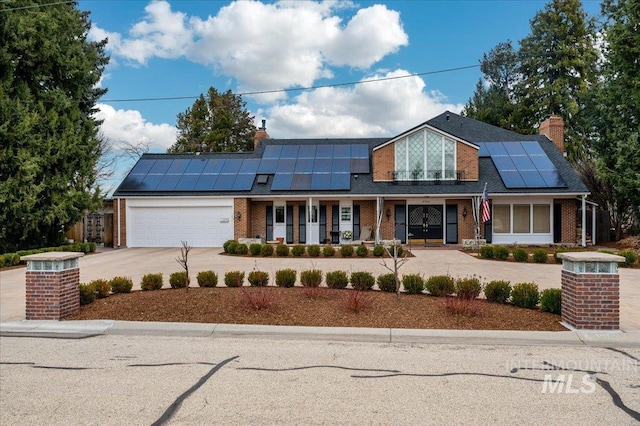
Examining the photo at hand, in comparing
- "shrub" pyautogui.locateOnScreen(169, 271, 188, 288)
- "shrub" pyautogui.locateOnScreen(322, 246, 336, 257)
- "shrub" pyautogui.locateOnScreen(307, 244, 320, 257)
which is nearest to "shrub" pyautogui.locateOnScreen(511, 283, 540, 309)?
"shrub" pyautogui.locateOnScreen(169, 271, 188, 288)

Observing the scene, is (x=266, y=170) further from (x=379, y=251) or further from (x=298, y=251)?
(x=379, y=251)

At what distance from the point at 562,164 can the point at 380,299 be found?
66.2ft

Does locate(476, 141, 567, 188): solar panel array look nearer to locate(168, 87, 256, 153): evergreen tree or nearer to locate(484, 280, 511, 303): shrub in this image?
locate(484, 280, 511, 303): shrub

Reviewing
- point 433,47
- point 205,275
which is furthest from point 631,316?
point 433,47

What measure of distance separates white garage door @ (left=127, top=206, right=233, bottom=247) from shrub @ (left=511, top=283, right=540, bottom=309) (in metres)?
17.5

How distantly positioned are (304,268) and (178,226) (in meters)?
11.6

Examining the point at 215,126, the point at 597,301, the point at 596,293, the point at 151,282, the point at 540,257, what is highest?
the point at 215,126

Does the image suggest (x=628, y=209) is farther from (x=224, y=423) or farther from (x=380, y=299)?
(x=224, y=423)

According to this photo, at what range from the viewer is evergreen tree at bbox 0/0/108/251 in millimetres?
17672

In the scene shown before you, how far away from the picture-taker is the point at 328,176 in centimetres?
2402

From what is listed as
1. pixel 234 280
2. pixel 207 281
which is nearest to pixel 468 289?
pixel 234 280

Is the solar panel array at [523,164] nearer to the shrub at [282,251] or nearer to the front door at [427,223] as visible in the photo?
the front door at [427,223]

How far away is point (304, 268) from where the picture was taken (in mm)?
14508

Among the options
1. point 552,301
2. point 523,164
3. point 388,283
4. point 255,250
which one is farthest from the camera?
point 523,164
